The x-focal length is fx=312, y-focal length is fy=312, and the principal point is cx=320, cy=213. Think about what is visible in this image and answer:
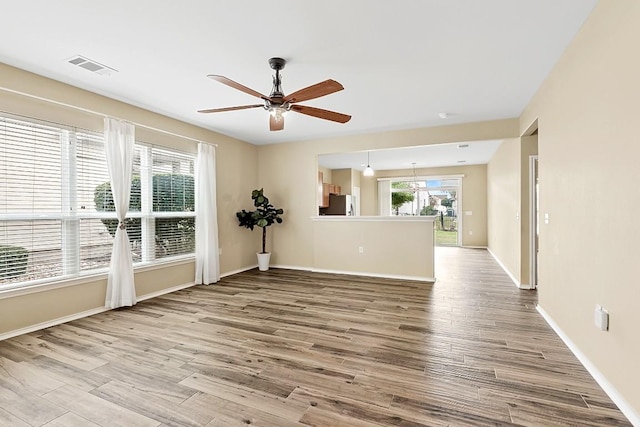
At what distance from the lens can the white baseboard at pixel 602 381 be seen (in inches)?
68.7

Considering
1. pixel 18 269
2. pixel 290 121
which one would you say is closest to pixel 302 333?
pixel 18 269

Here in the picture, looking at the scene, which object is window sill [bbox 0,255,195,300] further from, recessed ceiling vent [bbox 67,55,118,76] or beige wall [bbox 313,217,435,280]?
beige wall [bbox 313,217,435,280]

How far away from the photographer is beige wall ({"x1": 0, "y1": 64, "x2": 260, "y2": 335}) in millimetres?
3043

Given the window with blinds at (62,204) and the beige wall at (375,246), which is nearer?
the window with blinds at (62,204)

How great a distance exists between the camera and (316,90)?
2615mm

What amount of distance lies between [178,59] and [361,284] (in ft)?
12.7

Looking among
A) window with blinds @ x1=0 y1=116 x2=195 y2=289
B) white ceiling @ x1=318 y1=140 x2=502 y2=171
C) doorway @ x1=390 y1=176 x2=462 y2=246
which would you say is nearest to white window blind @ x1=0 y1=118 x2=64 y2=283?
window with blinds @ x1=0 y1=116 x2=195 y2=289

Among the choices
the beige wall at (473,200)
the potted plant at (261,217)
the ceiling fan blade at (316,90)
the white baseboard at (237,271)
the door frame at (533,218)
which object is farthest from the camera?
the beige wall at (473,200)

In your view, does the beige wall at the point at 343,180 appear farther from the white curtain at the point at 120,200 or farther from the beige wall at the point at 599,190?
the beige wall at the point at 599,190

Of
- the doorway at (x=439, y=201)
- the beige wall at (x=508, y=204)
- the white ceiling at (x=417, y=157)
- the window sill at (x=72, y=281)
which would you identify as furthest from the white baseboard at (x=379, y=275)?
the doorway at (x=439, y=201)

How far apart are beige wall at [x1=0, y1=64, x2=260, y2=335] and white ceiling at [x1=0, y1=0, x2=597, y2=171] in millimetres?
158

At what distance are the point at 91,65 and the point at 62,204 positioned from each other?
1512 millimetres

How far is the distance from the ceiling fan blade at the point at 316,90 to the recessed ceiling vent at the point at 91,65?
1.85 meters

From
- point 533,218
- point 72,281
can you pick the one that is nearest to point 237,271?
point 72,281
